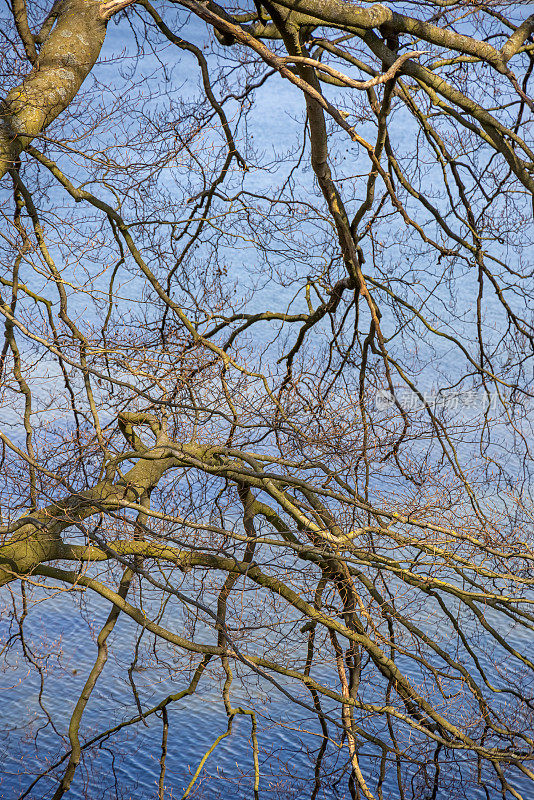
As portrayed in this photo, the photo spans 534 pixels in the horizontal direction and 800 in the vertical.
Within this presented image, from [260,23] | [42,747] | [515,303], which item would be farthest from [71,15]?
[515,303]

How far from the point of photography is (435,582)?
9.10ft

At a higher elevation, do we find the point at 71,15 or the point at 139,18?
the point at 139,18

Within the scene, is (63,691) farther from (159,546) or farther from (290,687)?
(159,546)

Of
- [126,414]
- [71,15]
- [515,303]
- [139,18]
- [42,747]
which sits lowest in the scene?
[42,747]

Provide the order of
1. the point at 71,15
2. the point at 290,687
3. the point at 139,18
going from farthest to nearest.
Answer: the point at 290,687 → the point at 139,18 → the point at 71,15

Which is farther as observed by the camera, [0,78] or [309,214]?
[309,214]

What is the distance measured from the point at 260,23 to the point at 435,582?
2.71 metres

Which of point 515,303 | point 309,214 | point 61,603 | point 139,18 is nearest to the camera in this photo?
point 139,18

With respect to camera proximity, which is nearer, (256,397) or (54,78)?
(54,78)

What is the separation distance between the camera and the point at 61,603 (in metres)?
7.00

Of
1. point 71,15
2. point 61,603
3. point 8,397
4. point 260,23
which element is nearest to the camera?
point 71,15

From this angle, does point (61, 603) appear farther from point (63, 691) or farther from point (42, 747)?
point (42, 747)

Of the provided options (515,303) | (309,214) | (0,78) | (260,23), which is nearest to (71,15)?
(0,78)

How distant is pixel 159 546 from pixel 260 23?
8.21 ft
